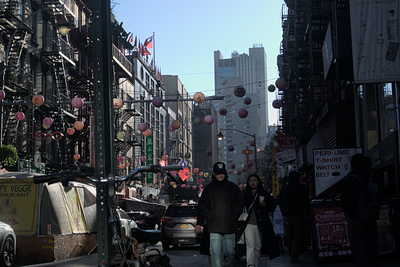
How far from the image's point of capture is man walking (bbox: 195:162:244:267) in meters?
8.56

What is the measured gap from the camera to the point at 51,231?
50.1ft

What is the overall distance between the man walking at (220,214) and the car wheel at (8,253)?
5.82 m

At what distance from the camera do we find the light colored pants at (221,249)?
852 cm

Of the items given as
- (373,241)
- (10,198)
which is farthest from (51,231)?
(373,241)

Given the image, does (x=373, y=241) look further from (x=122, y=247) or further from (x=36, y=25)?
(x=36, y=25)

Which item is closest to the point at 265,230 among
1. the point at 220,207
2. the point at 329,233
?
the point at 220,207

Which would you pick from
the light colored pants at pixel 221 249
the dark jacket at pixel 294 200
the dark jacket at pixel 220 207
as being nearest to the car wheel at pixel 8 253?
the dark jacket at pixel 220 207

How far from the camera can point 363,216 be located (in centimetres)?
783

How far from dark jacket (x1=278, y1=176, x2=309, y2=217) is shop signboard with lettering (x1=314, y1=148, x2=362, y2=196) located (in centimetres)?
208

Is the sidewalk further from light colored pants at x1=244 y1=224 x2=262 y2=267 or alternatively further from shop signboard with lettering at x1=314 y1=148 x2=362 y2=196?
shop signboard with lettering at x1=314 y1=148 x2=362 y2=196

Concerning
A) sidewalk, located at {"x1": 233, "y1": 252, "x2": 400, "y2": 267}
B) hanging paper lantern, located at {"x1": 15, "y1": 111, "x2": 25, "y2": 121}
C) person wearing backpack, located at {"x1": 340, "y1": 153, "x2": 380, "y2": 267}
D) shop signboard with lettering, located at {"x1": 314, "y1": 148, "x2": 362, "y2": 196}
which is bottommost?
sidewalk, located at {"x1": 233, "y1": 252, "x2": 400, "y2": 267}

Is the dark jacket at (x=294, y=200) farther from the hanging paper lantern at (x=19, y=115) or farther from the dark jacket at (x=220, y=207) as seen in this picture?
the hanging paper lantern at (x=19, y=115)

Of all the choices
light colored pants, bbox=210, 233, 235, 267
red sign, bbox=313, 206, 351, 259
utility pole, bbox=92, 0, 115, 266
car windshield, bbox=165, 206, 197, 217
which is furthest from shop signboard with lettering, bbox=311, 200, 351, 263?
car windshield, bbox=165, 206, 197, 217

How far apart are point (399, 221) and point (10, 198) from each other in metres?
9.49
